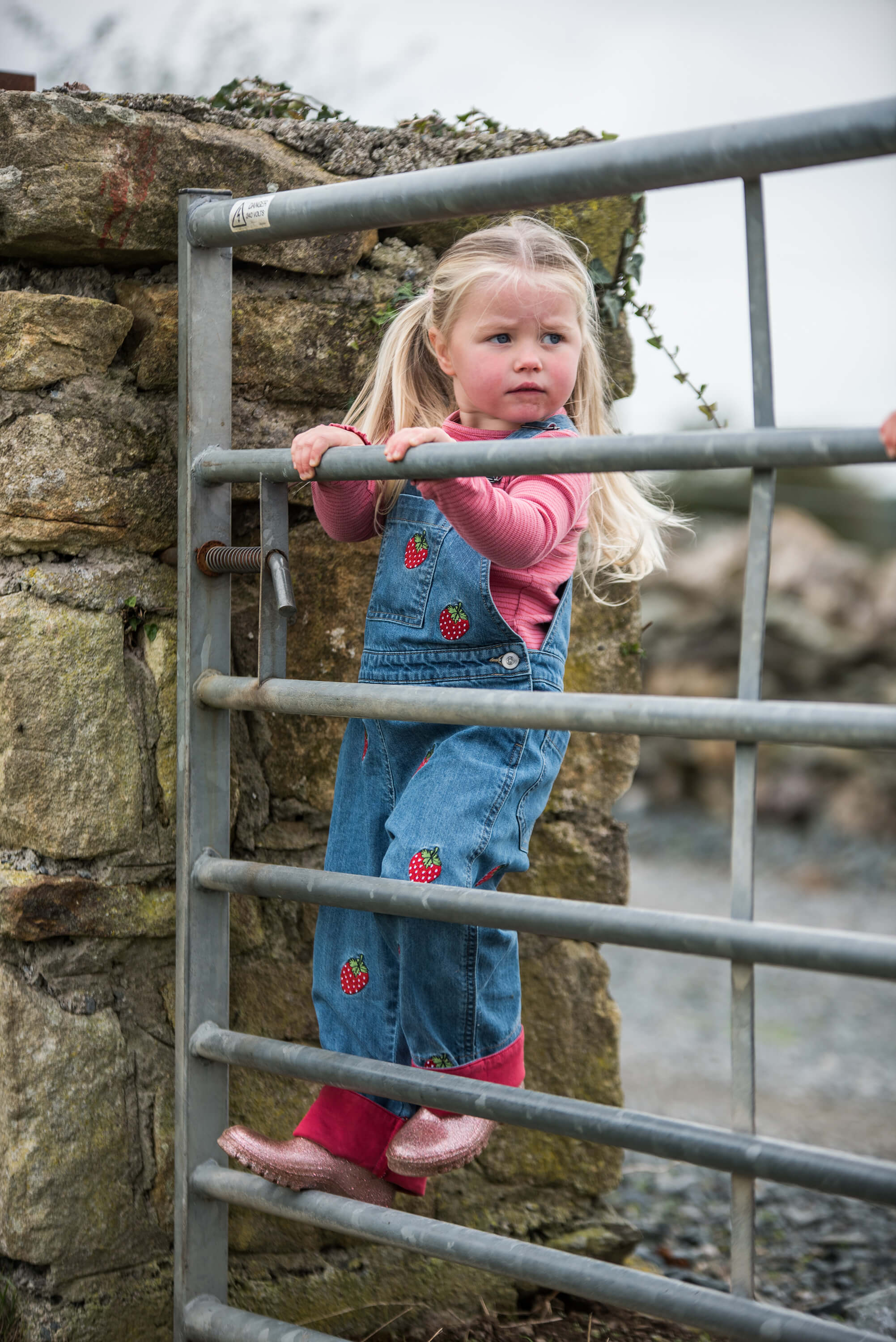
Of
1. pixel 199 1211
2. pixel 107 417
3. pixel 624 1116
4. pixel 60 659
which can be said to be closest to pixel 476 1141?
pixel 624 1116

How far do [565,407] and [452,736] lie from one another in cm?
52

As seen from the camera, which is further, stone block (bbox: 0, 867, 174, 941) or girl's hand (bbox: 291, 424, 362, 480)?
stone block (bbox: 0, 867, 174, 941)

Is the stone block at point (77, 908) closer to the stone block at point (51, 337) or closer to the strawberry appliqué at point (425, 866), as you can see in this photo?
the strawberry appliqué at point (425, 866)

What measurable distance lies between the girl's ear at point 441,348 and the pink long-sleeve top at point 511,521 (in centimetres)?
7

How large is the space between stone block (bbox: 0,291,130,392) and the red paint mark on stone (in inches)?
3.8

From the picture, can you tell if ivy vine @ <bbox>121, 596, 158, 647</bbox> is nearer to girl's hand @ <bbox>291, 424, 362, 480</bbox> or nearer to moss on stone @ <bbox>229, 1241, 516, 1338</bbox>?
girl's hand @ <bbox>291, 424, 362, 480</bbox>

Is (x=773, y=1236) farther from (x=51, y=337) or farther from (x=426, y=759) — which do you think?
(x=51, y=337)

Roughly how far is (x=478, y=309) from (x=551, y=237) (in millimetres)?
154

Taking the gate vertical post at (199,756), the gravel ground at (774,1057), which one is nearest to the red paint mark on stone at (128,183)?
the gate vertical post at (199,756)

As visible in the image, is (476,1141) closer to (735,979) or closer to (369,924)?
(369,924)

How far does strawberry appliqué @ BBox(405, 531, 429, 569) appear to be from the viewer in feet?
4.91

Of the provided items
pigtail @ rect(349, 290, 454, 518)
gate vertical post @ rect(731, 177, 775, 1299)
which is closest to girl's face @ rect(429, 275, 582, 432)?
pigtail @ rect(349, 290, 454, 518)

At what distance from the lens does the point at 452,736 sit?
144 cm

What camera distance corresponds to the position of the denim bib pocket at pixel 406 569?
1.49 m
